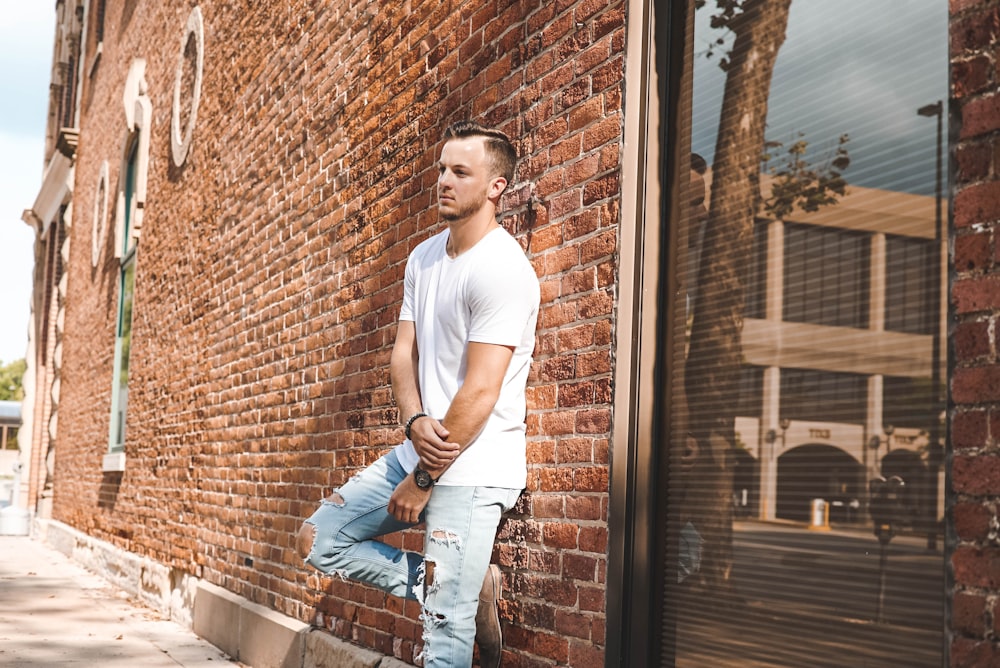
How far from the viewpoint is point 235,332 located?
7.91 meters

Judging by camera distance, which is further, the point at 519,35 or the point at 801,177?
the point at 519,35

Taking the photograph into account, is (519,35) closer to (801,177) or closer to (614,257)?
(614,257)

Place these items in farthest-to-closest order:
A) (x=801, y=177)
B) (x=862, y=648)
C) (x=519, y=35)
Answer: (x=519, y=35) → (x=801, y=177) → (x=862, y=648)

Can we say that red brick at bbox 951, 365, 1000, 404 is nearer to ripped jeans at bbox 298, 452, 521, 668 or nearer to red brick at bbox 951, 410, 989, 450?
red brick at bbox 951, 410, 989, 450

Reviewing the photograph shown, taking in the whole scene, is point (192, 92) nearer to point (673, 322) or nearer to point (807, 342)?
point (673, 322)

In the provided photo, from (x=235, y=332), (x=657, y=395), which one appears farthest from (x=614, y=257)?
(x=235, y=332)

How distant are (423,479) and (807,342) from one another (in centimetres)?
128

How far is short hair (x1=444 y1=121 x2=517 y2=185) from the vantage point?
3879 mm

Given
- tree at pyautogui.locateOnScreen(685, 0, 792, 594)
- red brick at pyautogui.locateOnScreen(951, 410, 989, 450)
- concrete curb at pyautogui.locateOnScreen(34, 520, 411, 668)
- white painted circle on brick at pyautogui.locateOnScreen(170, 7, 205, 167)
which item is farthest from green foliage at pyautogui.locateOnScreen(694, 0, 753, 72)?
white painted circle on brick at pyautogui.locateOnScreen(170, 7, 205, 167)

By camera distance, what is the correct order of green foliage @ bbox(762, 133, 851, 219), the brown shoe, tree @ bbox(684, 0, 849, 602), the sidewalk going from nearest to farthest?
1. green foliage @ bbox(762, 133, 851, 219)
2. tree @ bbox(684, 0, 849, 602)
3. the brown shoe
4. the sidewalk

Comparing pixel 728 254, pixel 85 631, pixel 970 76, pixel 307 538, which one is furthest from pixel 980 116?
pixel 85 631

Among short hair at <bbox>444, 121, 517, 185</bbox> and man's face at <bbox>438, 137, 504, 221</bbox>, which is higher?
short hair at <bbox>444, 121, 517, 185</bbox>

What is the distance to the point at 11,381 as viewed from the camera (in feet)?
311

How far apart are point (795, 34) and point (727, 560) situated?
1.50 m
